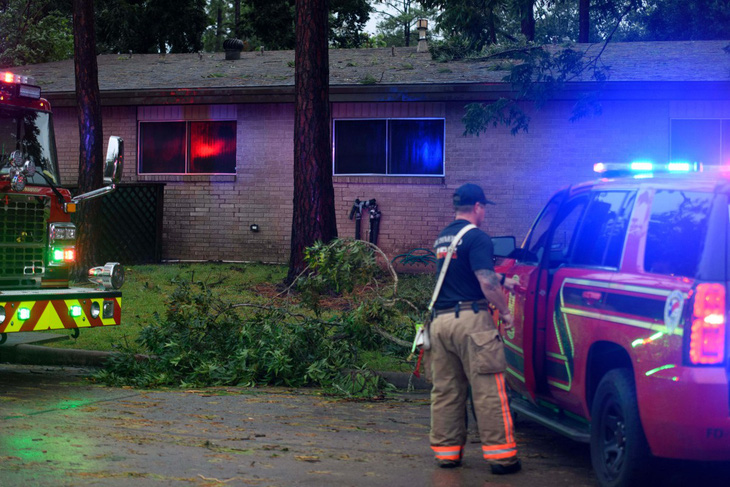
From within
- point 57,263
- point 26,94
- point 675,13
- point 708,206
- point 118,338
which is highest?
point 675,13

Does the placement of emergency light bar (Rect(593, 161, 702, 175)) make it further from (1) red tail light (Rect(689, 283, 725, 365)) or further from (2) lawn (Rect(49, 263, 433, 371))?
(2) lawn (Rect(49, 263, 433, 371))

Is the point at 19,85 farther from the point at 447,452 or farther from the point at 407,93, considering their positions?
the point at 407,93

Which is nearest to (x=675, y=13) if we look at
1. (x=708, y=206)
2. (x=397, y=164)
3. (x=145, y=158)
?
(x=397, y=164)

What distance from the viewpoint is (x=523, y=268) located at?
269 inches

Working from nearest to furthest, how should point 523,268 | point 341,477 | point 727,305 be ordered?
point 727,305 < point 341,477 < point 523,268

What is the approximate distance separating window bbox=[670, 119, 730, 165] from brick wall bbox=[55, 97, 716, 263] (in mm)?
197

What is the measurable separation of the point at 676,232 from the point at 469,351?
151 cm

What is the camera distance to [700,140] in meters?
17.7

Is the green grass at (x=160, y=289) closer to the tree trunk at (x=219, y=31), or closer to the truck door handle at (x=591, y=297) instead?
the truck door handle at (x=591, y=297)

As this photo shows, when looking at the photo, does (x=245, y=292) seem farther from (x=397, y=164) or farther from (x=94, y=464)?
(x=94, y=464)

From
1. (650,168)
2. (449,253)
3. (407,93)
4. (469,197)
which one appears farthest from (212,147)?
(650,168)

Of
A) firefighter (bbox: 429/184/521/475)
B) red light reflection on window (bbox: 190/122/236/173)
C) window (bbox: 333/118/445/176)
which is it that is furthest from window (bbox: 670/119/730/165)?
firefighter (bbox: 429/184/521/475)

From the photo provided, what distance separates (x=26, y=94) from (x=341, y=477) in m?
5.59

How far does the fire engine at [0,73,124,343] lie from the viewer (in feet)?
28.7
